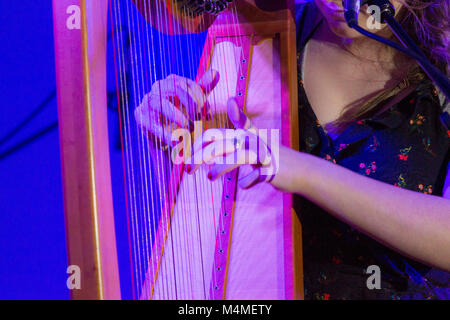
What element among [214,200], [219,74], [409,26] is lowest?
[214,200]

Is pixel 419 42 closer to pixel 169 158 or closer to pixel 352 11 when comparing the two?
pixel 352 11

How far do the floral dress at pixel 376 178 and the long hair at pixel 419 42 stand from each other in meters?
0.04

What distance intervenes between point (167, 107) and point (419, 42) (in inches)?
26.7

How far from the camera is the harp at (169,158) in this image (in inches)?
14.6

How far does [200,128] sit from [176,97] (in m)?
0.08

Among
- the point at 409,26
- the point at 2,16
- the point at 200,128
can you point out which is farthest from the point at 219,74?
the point at 2,16

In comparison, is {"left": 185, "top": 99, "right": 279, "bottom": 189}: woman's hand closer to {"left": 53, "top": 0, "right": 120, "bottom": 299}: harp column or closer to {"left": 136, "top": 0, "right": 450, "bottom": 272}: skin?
{"left": 136, "top": 0, "right": 450, "bottom": 272}: skin

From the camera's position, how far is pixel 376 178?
3.02ft

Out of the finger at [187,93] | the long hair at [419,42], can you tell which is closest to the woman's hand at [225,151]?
the finger at [187,93]

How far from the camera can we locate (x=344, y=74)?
3.44 ft

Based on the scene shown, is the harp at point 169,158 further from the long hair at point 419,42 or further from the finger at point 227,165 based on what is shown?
Result: the long hair at point 419,42

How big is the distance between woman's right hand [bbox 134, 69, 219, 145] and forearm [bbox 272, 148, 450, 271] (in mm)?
191

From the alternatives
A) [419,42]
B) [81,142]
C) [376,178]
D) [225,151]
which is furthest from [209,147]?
[419,42]
